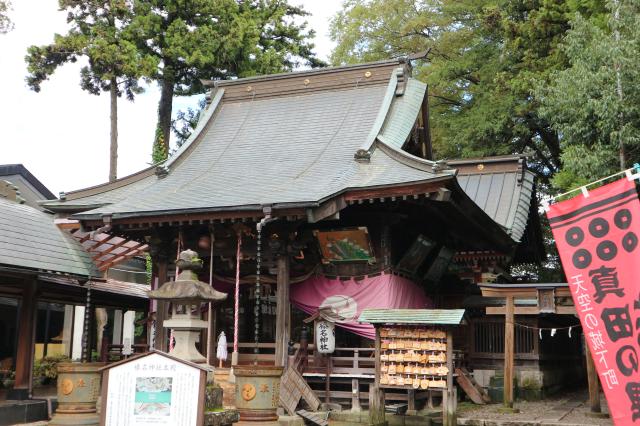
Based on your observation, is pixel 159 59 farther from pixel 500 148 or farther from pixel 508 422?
pixel 508 422

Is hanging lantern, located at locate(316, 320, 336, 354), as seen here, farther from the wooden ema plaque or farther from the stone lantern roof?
the stone lantern roof

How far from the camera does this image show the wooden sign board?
8.05 metres

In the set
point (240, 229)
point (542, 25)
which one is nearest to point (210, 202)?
point (240, 229)

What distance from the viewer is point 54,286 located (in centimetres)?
1466

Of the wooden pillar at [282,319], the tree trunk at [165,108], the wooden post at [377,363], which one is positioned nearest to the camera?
the wooden post at [377,363]

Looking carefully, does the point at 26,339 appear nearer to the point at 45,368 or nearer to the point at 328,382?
the point at 45,368

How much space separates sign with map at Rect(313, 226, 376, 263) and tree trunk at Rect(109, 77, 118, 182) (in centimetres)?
1395

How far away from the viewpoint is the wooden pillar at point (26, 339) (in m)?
13.5

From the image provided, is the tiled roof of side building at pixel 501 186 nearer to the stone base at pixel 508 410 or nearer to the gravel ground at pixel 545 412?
the gravel ground at pixel 545 412

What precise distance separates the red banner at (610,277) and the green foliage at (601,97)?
21.2 feet

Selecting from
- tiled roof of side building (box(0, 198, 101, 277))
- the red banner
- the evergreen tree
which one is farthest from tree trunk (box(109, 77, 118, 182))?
the red banner

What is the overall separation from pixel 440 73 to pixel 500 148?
12.8 feet

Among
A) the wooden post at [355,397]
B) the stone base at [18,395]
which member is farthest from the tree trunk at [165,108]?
the wooden post at [355,397]

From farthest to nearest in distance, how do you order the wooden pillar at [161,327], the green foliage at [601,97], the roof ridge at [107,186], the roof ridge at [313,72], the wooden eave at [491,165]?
the wooden eave at [491,165]
the roof ridge at [313,72]
the roof ridge at [107,186]
the wooden pillar at [161,327]
the green foliage at [601,97]
